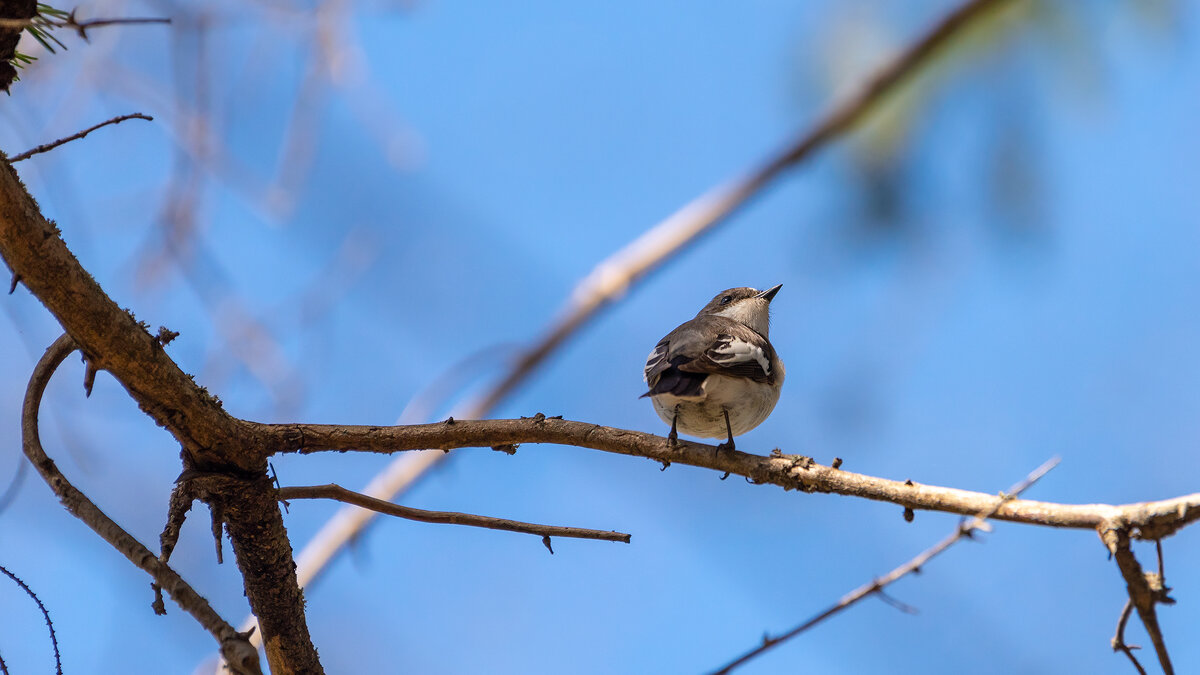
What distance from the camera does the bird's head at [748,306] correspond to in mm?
5008

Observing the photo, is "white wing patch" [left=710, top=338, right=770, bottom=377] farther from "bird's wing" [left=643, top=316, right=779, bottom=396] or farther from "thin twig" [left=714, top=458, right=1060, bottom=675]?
"thin twig" [left=714, top=458, right=1060, bottom=675]

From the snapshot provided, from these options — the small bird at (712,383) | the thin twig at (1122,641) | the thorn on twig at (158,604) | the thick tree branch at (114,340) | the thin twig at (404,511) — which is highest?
the small bird at (712,383)

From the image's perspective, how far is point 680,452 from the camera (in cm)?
250

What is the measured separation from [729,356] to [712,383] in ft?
0.52

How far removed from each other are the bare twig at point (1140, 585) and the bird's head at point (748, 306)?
332 centimetres

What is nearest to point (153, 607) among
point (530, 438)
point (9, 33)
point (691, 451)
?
point (530, 438)

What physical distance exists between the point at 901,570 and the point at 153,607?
1593 millimetres

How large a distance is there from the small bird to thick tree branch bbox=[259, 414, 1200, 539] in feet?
2.04

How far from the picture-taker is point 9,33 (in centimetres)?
185

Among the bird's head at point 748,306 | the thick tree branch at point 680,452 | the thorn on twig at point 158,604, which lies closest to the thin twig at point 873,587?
the thick tree branch at point 680,452

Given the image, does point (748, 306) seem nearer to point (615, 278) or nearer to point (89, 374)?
point (615, 278)

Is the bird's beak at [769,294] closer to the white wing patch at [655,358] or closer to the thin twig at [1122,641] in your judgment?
the white wing patch at [655,358]

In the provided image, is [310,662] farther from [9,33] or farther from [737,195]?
[737,195]

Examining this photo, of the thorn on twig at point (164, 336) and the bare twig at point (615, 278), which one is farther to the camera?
the bare twig at point (615, 278)
